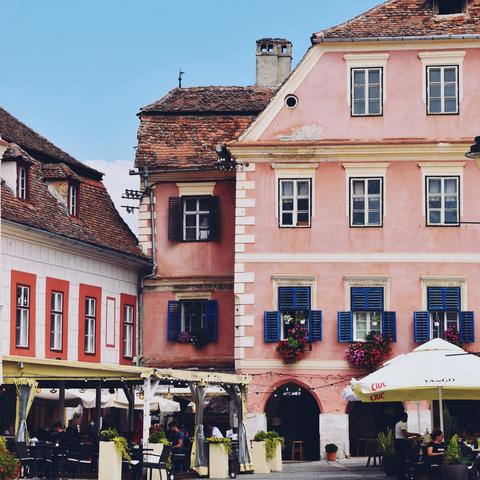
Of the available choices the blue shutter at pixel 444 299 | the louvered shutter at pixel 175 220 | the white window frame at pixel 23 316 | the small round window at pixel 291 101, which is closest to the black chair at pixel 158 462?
the white window frame at pixel 23 316

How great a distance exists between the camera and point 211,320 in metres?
48.6

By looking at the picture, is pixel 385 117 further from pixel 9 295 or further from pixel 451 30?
pixel 9 295

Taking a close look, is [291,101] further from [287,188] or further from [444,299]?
[444,299]

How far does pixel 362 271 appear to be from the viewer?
151 ft

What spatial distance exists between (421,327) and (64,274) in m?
10.3

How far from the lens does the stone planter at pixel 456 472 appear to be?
96.3ft

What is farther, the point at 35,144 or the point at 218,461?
the point at 35,144

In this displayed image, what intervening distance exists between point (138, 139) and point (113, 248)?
467cm

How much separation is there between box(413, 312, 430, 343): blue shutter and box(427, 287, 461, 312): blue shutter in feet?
1.10

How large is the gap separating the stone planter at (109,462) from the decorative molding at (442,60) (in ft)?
59.1

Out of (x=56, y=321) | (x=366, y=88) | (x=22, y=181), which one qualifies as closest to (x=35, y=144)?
(x=22, y=181)

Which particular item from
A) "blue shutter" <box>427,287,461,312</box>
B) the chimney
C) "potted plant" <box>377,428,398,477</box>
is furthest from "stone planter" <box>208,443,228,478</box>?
the chimney

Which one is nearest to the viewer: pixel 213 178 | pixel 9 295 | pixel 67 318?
pixel 9 295

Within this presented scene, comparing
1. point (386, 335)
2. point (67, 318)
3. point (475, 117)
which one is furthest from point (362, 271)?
point (67, 318)
